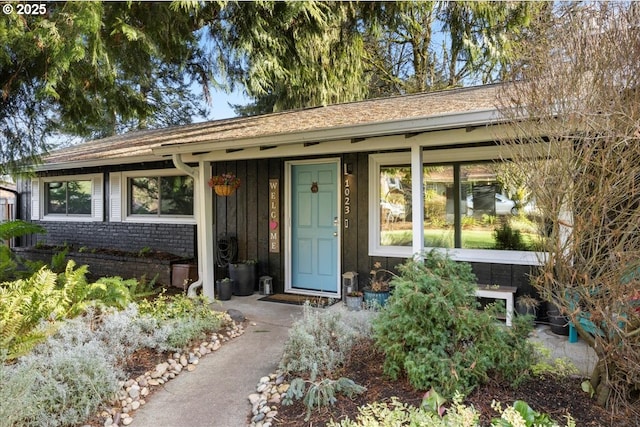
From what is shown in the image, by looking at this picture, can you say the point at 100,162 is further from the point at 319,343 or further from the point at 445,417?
the point at 445,417

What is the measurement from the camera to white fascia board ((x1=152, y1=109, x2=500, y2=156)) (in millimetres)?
3619

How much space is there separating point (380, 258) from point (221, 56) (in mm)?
4092

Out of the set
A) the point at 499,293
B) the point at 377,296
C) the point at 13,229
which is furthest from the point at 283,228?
the point at 13,229

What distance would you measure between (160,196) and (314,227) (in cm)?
340

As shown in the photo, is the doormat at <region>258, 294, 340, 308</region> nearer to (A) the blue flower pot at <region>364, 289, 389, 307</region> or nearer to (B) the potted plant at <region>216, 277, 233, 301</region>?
(B) the potted plant at <region>216, 277, 233, 301</region>

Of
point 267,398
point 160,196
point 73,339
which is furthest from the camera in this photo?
point 160,196

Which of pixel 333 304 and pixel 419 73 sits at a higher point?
pixel 419 73

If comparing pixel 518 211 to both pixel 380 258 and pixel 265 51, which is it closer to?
pixel 380 258

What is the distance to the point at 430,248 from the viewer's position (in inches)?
210

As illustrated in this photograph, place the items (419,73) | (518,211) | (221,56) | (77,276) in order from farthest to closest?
(419,73), (221,56), (518,211), (77,276)

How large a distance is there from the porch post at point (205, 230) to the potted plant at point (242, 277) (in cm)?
36

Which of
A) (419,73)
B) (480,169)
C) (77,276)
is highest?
(419,73)

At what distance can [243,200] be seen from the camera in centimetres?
671

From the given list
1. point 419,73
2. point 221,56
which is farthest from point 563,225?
point 419,73
